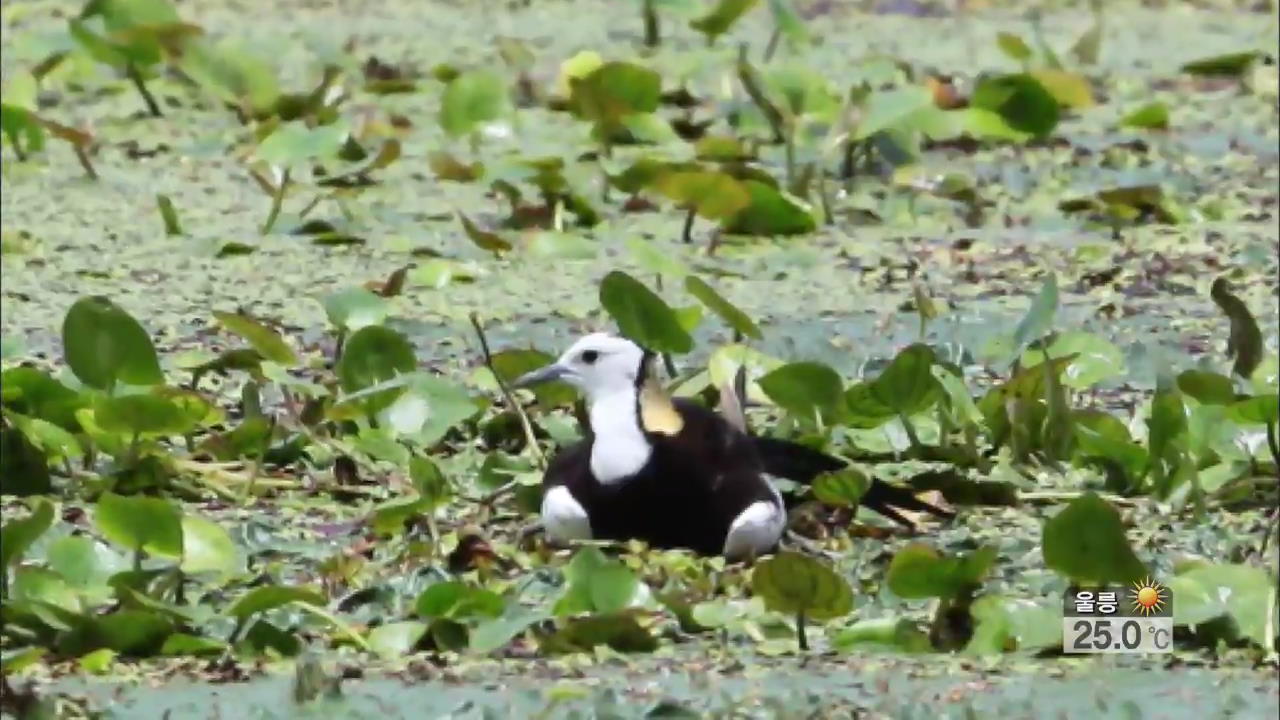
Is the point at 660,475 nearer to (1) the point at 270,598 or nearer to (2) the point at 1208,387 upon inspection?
(1) the point at 270,598

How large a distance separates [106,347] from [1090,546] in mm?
1265

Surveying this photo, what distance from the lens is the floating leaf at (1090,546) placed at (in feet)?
10.2

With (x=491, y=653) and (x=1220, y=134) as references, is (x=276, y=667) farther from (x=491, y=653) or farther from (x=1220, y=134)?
(x=1220, y=134)

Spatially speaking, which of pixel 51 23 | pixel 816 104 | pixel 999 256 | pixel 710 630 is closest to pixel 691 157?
pixel 816 104

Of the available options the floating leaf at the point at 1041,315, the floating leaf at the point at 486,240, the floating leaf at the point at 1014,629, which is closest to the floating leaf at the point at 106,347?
the floating leaf at the point at 1041,315

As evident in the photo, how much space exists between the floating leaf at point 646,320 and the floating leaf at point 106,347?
54 cm

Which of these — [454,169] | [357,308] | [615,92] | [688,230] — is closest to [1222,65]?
[615,92]

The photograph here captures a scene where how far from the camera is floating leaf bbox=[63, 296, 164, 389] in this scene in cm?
381

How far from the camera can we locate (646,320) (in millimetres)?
3936

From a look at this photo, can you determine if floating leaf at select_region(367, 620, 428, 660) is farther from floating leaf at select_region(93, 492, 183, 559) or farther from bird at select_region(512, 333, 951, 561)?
bird at select_region(512, 333, 951, 561)

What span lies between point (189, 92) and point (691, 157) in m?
1.25

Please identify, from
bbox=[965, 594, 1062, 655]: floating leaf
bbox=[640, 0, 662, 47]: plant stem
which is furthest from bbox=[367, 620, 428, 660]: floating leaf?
bbox=[640, 0, 662, 47]: plant stem
